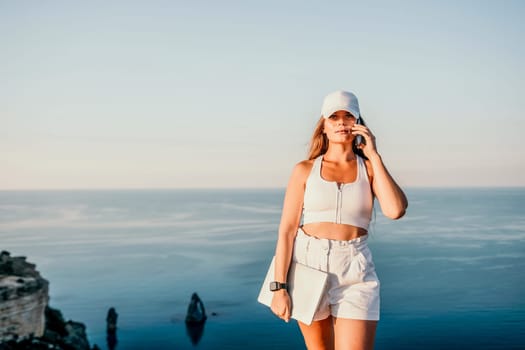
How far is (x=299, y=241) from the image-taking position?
3.79m

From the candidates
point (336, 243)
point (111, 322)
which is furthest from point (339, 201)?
point (111, 322)

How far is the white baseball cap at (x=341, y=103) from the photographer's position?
3729 mm

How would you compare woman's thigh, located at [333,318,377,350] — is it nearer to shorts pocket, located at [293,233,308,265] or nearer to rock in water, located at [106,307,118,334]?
shorts pocket, located at [293,233,308,265]

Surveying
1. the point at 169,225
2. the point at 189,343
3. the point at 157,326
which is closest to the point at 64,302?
the point at 157,326

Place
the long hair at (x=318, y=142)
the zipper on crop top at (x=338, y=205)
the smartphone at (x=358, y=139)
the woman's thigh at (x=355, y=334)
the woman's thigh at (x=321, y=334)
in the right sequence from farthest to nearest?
the long hair at (x=318, y=142), the smartphone at (x=358, y=139), the woman's thigh at (x=321, y=334), the zipper on crop top at (x=338, y=205), the woman's thigh at (x=355, y=334)

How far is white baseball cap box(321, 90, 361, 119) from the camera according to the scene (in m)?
3.73

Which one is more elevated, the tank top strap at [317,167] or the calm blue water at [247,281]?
the tank top strap at [317,167]

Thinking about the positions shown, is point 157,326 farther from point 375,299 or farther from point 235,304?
point 375,299

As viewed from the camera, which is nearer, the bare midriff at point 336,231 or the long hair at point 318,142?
the bare midriff at point 336,231

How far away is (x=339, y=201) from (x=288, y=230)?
0.43 m

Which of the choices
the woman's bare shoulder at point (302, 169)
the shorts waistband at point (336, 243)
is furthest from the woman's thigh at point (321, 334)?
the woman's bare shoulder at point (302, 169)

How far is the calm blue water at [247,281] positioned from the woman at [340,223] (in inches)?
2511

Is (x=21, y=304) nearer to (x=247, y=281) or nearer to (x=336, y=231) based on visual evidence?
(x=336, y=231)

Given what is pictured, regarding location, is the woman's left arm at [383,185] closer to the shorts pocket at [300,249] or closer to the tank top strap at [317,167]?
the tank top strap at [317,167]
